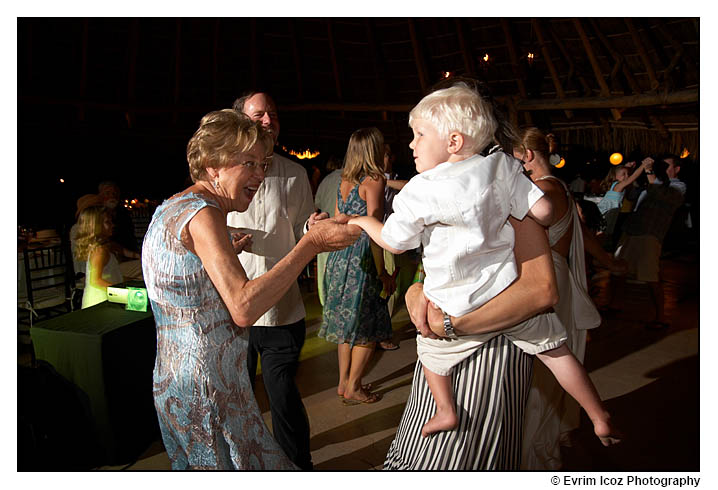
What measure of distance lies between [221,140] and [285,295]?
79 centimetres

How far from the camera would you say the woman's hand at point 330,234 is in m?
1.38

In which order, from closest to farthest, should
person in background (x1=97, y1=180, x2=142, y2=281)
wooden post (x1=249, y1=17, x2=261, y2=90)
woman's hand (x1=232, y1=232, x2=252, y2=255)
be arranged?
1. woman's hand (x1=232, y1=232, x2=252, y2=255)
2. person in background (x1=97, y1=180, x2=142, y2=281)
3. wooden post (x1=249, y1=17, x2=261, y2=90)

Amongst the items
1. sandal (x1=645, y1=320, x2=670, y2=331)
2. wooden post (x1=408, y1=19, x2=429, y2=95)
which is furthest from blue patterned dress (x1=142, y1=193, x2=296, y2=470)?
wooden post (x1=408, y1=19, x2=429, y2=95)

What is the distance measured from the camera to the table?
2.15 metres

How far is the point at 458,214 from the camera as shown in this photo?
1.17m

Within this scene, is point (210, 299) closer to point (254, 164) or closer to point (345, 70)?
point (254, 164)

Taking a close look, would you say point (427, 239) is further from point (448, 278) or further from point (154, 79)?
point (154, 79)

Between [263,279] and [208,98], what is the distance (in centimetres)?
758

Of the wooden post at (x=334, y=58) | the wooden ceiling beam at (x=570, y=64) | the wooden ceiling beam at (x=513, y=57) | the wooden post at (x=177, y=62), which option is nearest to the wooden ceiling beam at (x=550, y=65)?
the wooden ceiling beam at (x=570, y=64)

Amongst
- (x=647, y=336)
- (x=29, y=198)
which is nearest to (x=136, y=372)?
(x=647, y=336)

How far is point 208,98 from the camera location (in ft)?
26.6

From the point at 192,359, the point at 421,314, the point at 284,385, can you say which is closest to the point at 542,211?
the point at 421,314

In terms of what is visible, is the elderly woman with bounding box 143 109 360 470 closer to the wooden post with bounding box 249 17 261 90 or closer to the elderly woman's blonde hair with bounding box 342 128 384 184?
the elderly woman's blonde hair with bounding box 342 128 384 184
